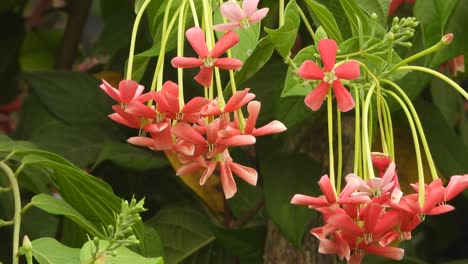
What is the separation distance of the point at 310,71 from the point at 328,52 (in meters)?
0.02

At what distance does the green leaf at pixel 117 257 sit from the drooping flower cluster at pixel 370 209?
114mm

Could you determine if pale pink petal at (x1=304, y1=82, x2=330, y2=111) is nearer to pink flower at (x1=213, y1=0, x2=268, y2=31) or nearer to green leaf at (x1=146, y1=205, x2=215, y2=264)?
pink flower at (x1=213, y1=0, x2=268, y2=31)

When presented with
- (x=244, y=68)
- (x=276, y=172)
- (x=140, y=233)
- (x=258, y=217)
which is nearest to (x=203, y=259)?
(x=258, y=217)

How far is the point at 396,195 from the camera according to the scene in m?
0.79

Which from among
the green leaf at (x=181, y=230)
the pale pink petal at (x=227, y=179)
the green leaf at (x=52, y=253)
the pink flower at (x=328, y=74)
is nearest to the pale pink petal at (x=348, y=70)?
the pink flower at (x=328, y=74)

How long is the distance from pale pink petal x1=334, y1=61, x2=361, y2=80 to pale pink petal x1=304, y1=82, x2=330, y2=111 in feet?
0.04

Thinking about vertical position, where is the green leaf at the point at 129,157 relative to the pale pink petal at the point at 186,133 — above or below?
below

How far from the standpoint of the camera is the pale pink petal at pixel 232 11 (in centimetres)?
79

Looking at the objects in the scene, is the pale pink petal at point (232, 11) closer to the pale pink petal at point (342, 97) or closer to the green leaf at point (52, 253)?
the pale pink petal at point (342, 97)

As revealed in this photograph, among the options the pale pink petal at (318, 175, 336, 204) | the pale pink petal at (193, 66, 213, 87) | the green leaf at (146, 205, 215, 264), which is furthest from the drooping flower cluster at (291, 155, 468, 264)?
the green leaf at (146, 205, 215, 264)

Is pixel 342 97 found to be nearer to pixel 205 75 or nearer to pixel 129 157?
pixel 205 75

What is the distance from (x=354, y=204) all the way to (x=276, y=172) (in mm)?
340

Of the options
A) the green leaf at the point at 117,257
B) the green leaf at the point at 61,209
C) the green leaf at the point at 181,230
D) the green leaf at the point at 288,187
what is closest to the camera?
the green leaf at the point at 117,257

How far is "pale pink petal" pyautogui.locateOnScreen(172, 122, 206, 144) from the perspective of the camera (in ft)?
2.55
